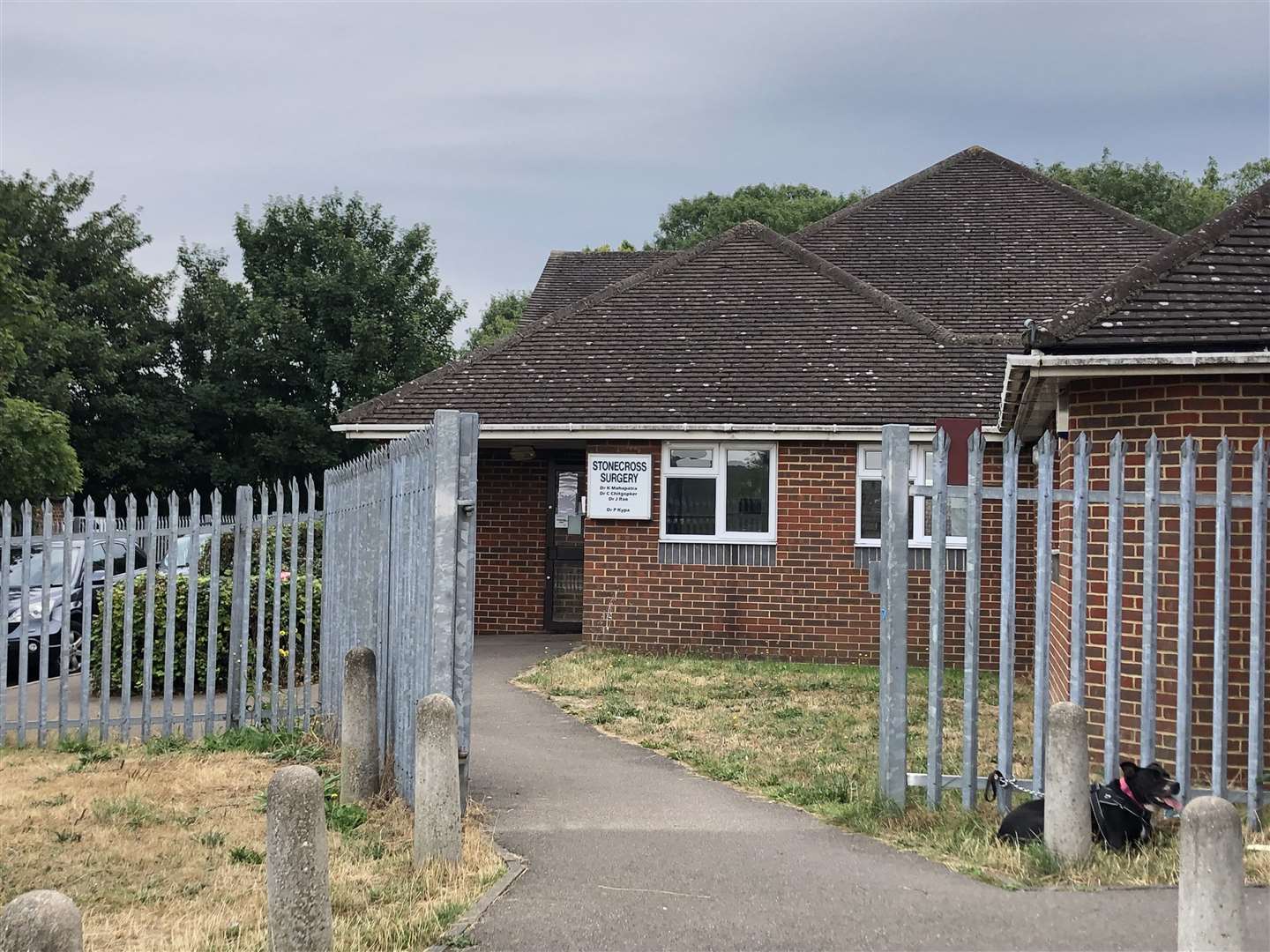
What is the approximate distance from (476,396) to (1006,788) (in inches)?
458

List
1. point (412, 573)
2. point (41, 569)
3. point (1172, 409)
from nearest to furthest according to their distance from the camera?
point (412, 573)
point (1172, 409)
point (41, 569)

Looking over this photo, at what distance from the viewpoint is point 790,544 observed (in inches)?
644

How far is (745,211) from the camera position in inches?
1976

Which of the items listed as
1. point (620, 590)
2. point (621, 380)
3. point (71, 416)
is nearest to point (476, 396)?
point (621, 380)

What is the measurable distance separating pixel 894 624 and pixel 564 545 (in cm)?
1196

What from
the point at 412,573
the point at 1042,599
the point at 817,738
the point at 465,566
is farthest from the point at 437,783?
the point at 817,738

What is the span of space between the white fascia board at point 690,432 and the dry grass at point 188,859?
8002 millimetres

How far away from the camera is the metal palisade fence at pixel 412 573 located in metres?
6.86

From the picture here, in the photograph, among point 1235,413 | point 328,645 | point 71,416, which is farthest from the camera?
point 71,416

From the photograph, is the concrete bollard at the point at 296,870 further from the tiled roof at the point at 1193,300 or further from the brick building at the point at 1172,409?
the tiled roof at the point at 1193,300

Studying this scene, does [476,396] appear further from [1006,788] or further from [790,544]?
[1006,788]

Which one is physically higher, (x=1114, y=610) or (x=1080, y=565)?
(x=1080, y=565)

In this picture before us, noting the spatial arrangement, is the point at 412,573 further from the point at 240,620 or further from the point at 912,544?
the point at 912,544

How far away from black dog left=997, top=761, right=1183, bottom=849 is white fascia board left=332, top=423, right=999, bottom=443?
935cm
